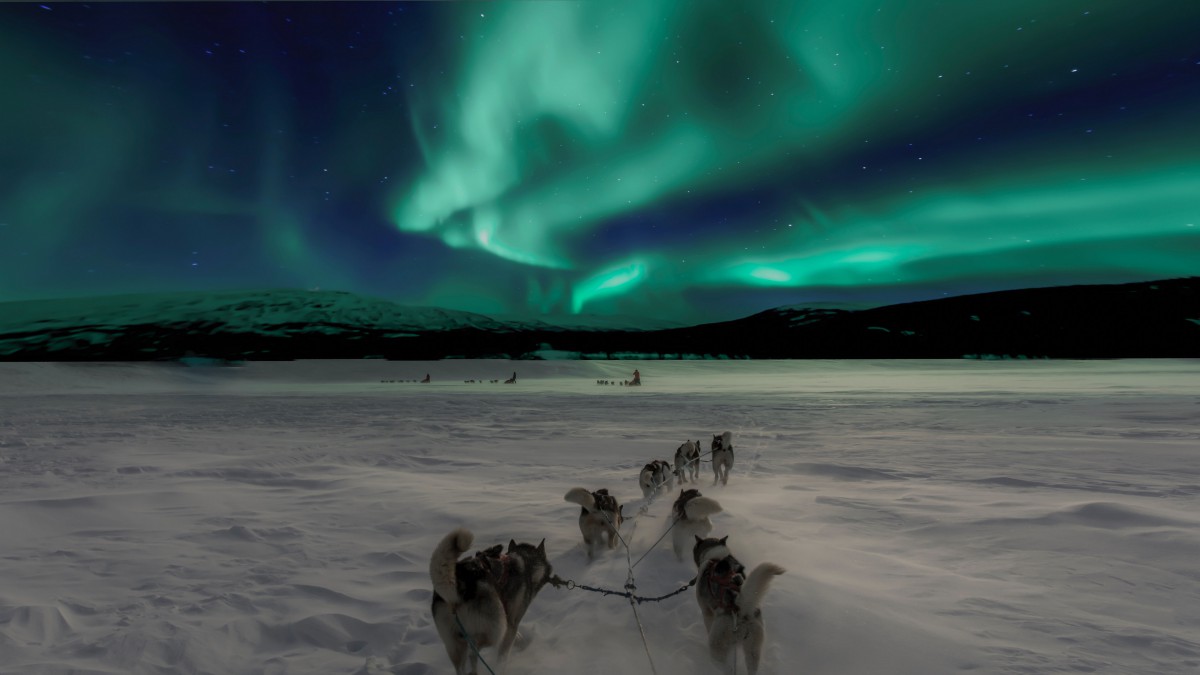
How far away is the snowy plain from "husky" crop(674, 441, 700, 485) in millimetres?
486

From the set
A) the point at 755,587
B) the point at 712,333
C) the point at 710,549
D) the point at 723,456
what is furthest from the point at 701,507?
the point at 712,333

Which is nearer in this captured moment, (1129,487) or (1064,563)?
(1064,563)

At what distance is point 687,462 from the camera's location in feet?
26.3

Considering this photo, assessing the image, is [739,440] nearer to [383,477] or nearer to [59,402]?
[383,477]

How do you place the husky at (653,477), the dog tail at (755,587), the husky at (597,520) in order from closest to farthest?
the dog tail at (755,587)
the husky at (597,520)
the husky at (653,477)

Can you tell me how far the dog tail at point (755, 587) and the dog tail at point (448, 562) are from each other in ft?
4.38

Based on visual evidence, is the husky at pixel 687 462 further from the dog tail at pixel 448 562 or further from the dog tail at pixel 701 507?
the dog tail at pixel 448 562

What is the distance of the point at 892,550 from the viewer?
4.83 meters

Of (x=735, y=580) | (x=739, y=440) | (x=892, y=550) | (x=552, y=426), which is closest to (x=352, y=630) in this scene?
(x=735, y=580)

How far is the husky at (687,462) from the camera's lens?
7902 millimetres

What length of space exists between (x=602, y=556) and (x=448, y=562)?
2.80m

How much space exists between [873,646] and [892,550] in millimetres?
2085

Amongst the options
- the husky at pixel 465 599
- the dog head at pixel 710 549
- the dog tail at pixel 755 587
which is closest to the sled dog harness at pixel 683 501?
the dog head at pixel 710 549

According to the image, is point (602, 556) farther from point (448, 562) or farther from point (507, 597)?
point (448, 562)
